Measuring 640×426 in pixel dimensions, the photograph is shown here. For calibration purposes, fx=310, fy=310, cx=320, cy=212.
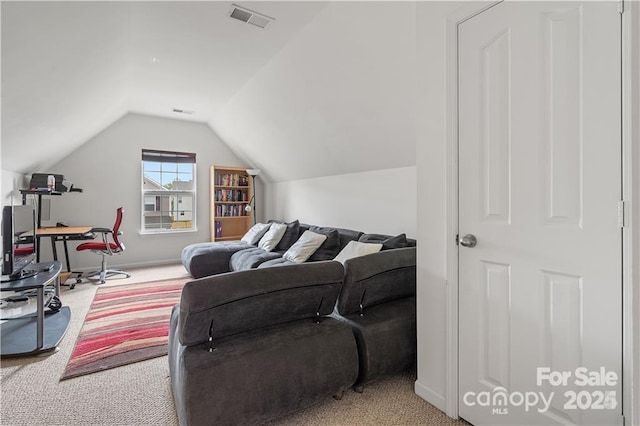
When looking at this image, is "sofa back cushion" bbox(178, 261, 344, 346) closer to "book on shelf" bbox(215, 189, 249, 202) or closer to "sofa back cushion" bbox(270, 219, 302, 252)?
"sofa back cushion" bbox(270, 219, 302, 252)

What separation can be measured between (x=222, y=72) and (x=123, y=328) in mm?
2818

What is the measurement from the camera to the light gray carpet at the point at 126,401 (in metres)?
1.60

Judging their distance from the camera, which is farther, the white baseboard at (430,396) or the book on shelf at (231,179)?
the book on shelf at (231,179)

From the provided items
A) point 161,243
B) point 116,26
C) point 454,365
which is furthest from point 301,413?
point 161,243

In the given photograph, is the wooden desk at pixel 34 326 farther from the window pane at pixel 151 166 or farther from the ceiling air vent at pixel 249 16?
the window pane at pixel 151 166

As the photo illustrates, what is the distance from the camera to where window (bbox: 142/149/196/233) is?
5.52 m

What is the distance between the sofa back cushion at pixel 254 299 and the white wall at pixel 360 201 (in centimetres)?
166

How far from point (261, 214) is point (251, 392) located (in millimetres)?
5260

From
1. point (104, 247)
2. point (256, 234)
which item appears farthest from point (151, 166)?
point (256, 234)

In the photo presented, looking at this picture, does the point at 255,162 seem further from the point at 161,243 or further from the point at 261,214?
the point at 161,243

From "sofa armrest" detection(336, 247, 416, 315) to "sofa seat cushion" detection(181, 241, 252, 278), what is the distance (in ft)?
9.42

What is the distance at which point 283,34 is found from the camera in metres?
2.73

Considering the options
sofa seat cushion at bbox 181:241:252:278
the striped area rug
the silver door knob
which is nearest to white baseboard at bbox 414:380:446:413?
the silver door knob

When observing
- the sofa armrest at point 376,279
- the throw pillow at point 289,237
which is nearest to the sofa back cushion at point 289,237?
the throw pillow at point 289,237
